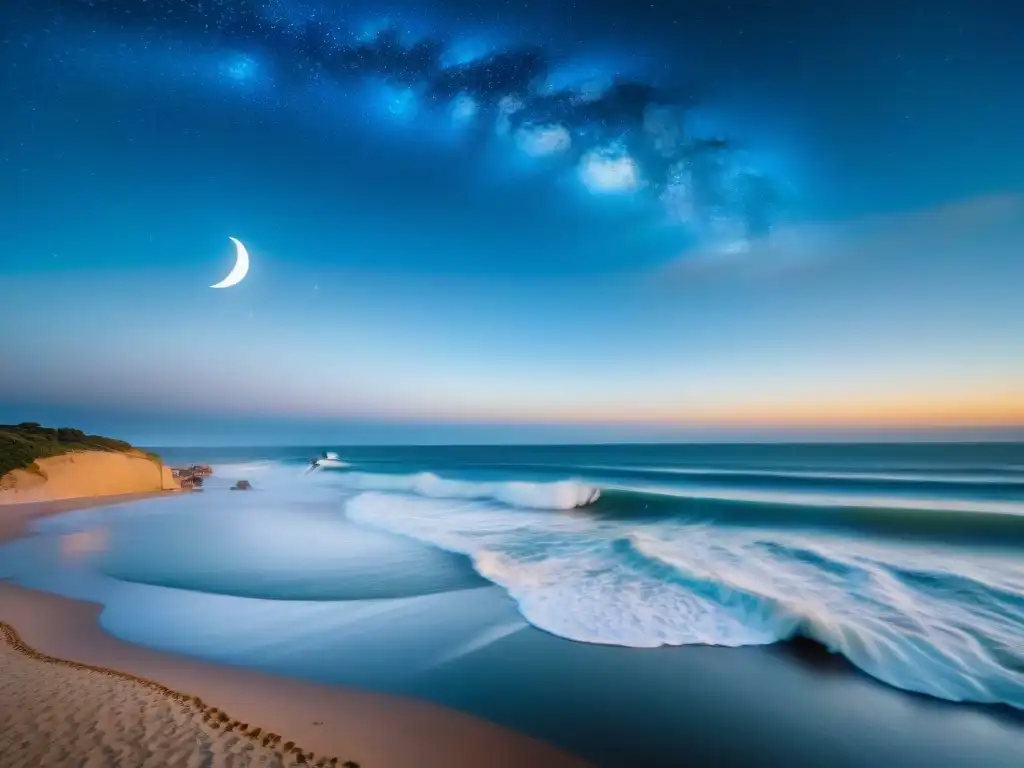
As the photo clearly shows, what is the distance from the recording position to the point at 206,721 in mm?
4000

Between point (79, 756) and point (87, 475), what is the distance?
89.0ft

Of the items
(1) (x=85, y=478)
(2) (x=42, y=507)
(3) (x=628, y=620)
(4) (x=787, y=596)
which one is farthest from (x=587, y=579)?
(1) (x=85, y=478)

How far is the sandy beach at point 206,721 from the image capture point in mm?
3570

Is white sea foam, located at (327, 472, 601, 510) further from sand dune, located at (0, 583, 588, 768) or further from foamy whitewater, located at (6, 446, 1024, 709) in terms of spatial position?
sand dune, located at (0, 583, 588, 768)

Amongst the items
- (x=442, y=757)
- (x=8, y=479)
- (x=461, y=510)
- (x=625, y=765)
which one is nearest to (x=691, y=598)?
(x=625, y=765)

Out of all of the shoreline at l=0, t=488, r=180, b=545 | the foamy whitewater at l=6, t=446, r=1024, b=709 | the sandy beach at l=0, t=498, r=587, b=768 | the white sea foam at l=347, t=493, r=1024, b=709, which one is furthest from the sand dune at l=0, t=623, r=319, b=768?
the shoreline at l=0, t=488, r=180, b=545

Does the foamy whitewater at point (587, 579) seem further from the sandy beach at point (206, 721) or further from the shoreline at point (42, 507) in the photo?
the shoreline at point (42, 507)

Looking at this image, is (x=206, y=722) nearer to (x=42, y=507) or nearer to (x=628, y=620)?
(x=628, y=620)

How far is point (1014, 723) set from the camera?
4.74 meters

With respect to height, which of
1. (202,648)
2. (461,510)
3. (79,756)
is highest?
(79,756)

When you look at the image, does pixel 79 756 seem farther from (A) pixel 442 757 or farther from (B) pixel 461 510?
(B) pixel 461 510

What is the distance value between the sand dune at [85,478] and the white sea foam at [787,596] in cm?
1885

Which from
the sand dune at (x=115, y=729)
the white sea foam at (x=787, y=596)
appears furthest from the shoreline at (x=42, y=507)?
the sand dune at (x=115, y=729)

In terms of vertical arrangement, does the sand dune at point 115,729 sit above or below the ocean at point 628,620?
above
